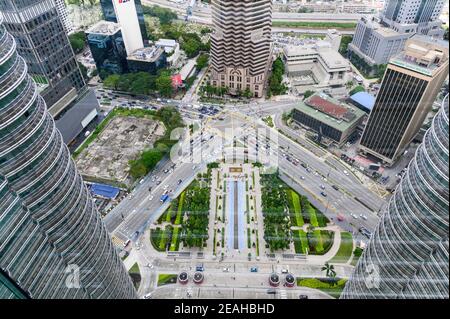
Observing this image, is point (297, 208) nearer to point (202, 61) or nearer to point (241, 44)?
point (241, 44)

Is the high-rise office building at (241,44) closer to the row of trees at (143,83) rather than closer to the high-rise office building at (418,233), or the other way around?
the row of trees at (143,83)

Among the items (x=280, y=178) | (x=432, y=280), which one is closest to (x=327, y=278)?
(x=280, y=178)

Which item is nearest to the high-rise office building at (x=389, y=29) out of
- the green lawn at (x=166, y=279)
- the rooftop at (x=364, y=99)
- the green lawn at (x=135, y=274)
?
the rooftop at (x=364, y=99)

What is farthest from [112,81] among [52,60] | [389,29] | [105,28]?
[389,29]

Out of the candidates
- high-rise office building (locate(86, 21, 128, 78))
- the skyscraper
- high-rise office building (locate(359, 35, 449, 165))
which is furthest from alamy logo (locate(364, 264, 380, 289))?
high-rise office building (locate(86, 21, 128, 78))

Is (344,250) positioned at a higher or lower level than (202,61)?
lower

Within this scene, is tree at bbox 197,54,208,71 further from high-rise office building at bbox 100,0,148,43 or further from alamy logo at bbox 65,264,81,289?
alamy logo at bbox 65,264,81,289
